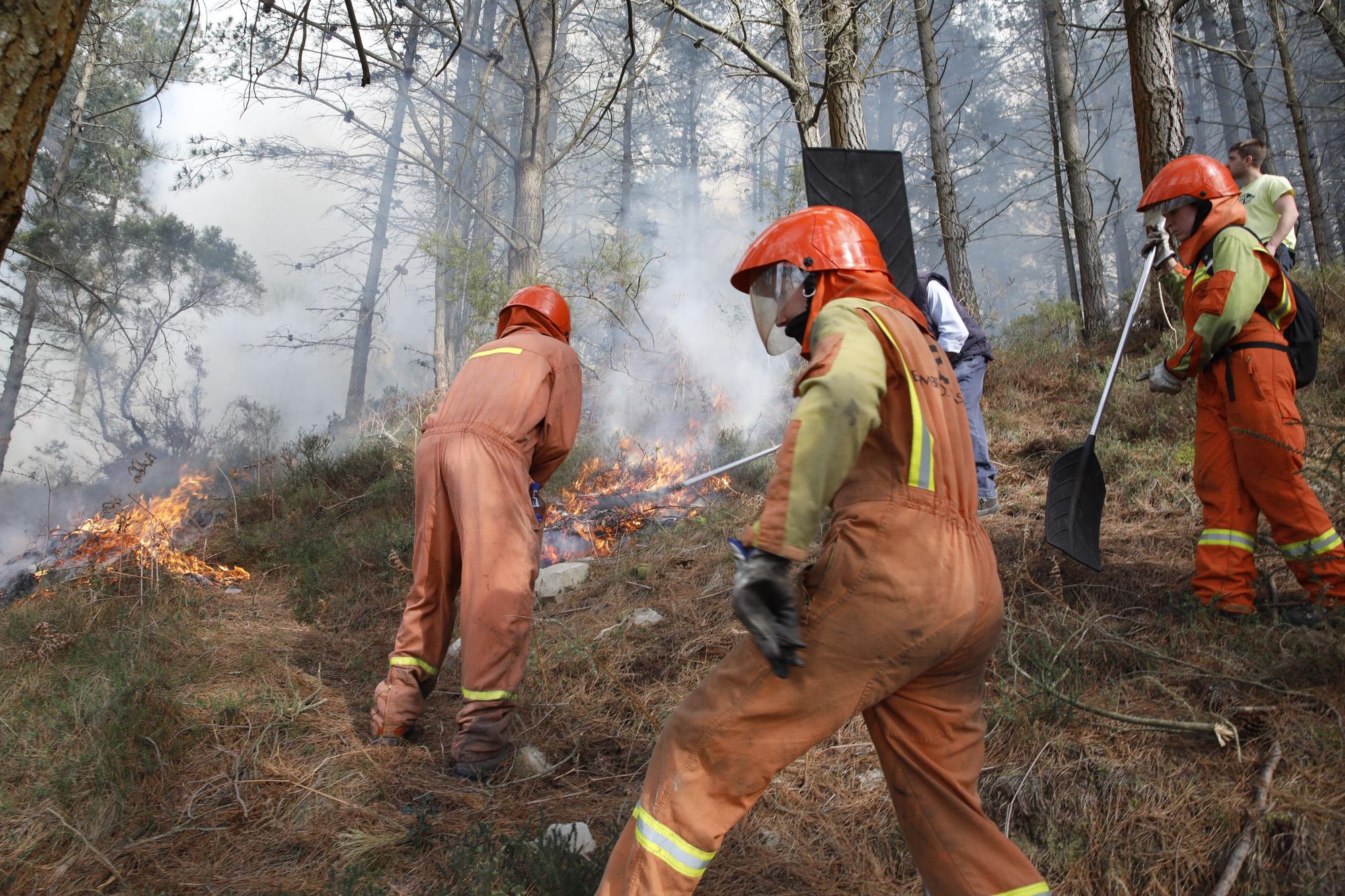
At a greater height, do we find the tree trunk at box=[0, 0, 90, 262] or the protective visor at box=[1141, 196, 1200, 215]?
the protective visor at box=[1141, 196, 1200, 215]

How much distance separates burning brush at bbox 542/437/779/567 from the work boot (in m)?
2.77

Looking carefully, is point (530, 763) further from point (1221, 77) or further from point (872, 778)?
point (1221, 77)

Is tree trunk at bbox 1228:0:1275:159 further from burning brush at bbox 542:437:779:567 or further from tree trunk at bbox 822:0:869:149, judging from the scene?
burning brush at bbox 542:437:779:567

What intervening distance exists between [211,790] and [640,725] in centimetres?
185

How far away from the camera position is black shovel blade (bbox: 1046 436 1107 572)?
165 inches

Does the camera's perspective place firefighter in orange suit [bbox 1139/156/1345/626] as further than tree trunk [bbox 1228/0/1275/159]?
No

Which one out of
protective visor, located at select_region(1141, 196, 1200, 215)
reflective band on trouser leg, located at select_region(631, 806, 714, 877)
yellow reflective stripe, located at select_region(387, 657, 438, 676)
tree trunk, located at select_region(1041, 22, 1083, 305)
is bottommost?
reflective band on trouser leg, located at select_region(631, 806, 714, 877)

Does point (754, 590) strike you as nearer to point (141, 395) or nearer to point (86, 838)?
point (86, 838)

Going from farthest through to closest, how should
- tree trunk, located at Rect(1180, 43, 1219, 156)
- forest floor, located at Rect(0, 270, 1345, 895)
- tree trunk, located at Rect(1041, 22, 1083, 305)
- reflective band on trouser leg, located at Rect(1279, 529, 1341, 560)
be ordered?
tree trunk, located at Rect(1180, 43, 1219, 156) < tree trunk, located at Rect(1041, 22, 1083, 305) < reflective band on trouser leg, located at Rect(1279, 529, 1341, 560) < forest floor, located at Rect(0, 270, 1345, 895)

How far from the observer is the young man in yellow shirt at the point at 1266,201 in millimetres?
5594

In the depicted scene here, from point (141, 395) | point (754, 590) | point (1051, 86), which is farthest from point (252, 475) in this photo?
point (1051, 86)

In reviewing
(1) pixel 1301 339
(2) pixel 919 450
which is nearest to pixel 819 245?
(2) pixel 919 450

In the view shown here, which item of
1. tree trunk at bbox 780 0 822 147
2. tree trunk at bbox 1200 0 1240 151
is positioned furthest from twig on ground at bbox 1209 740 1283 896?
tree trunk at bbox 1200 0 1240 151

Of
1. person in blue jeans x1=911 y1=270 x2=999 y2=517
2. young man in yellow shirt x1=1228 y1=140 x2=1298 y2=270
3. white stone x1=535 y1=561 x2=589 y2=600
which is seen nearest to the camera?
person in blue jeans x1=911 y1=270 x2=999 y2=517
